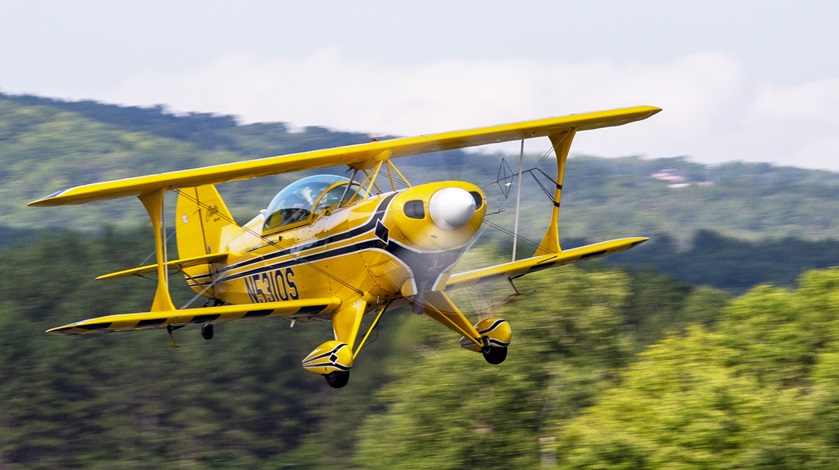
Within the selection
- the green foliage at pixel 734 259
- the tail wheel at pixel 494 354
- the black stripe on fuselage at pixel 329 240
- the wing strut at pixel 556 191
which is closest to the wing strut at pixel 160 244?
the black stripe on fuselage at pixel 329 240

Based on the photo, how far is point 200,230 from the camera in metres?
17.1

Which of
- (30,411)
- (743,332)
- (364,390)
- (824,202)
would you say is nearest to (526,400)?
(743,332)

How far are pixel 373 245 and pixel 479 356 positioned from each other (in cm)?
1509

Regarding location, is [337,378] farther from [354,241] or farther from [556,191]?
[556,191]

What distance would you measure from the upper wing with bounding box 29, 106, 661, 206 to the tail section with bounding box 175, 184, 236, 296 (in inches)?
135

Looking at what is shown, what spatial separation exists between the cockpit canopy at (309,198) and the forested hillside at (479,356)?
3.00ft

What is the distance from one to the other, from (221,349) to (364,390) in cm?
895

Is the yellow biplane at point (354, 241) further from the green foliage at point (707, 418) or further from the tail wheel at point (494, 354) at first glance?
the green foliage at point (707, 418)

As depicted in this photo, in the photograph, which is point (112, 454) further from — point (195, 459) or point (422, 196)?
point (422, 196)

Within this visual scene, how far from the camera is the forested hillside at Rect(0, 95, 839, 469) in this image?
1959 cm

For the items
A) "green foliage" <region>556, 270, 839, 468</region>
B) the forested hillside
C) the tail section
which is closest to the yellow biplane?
the forested hillside

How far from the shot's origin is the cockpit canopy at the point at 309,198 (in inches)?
507

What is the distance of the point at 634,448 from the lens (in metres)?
18.8

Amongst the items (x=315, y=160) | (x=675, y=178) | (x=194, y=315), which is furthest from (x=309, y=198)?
(x=675, y=178)
